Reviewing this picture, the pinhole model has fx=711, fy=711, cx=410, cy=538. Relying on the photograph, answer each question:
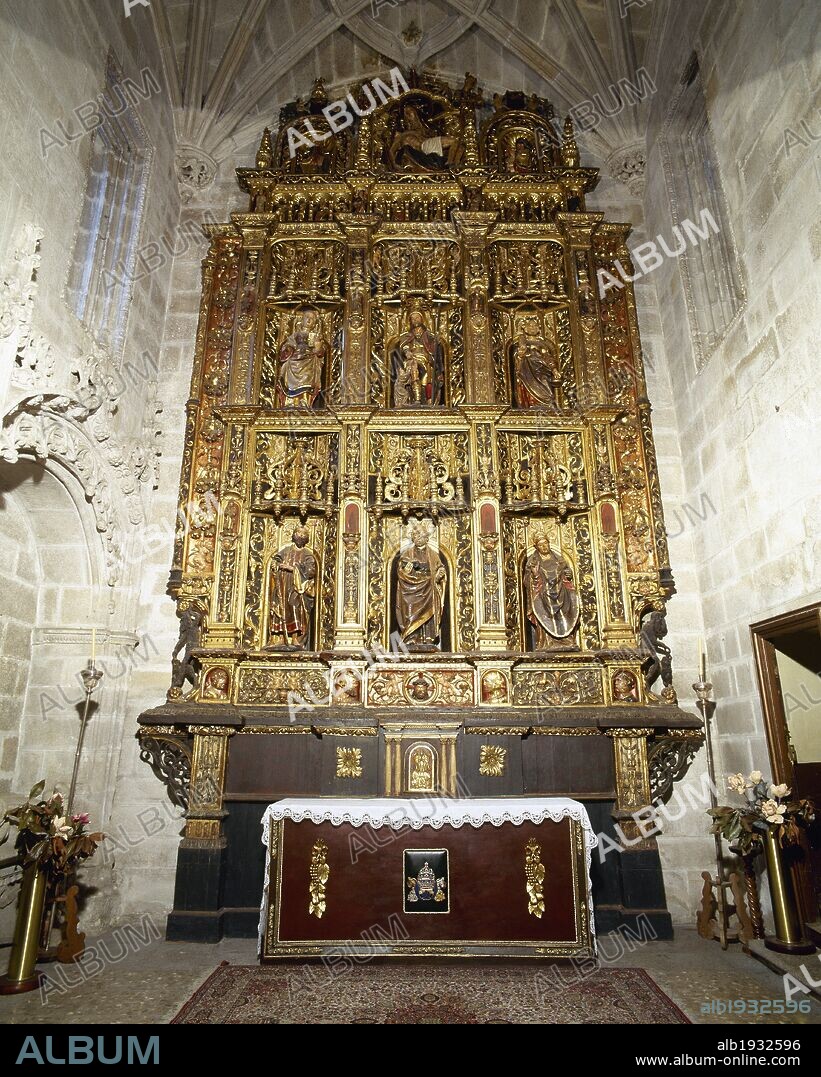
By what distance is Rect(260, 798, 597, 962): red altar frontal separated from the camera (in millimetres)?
5234

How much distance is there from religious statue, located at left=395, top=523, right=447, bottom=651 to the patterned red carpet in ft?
9.62

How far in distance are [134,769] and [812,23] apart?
857 centimetres

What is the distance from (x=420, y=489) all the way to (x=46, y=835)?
462 centimetres

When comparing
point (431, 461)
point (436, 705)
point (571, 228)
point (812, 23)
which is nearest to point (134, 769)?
point (436, 705)

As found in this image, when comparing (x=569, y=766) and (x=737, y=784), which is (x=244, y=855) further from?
(x=737, y=784)

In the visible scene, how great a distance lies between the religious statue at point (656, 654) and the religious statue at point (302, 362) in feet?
14.6

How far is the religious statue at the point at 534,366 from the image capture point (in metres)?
8.21

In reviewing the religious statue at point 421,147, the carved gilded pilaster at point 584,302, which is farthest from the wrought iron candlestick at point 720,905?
the religious statue at point 421,147

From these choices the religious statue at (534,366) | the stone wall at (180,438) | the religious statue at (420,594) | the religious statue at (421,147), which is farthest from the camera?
the religious statue at (421,147)

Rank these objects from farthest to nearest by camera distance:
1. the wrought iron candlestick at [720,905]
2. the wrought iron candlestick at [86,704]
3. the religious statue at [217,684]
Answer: the religious statue at [217,684], the wrought iron candlestick at [86,704], the wrought iron candlestick at [720,905]

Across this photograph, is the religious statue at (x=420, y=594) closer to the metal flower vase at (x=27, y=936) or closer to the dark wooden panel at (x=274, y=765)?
the dark wooden panel at (x=274, y=765)

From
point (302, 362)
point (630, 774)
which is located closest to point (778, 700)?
point (630, 774)

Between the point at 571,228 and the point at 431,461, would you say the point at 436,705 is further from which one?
the point at 571,228

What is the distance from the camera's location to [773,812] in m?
5.30
